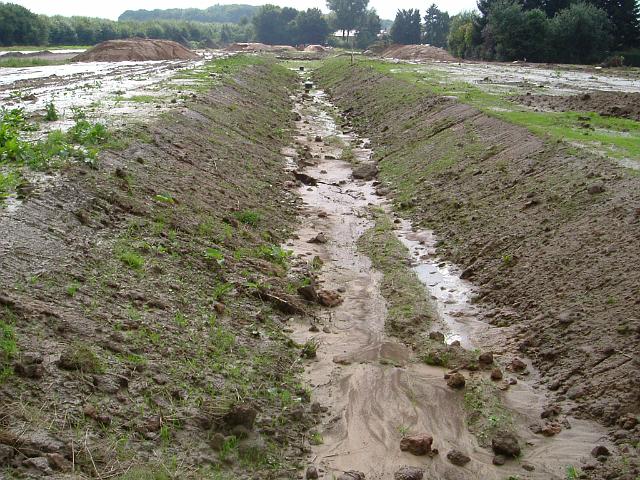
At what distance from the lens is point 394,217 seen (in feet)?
51.4

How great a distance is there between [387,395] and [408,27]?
3995 inches

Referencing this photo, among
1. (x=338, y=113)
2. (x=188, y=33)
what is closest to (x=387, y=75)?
(x=338, y=113)

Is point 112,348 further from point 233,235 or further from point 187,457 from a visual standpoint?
point 233,235

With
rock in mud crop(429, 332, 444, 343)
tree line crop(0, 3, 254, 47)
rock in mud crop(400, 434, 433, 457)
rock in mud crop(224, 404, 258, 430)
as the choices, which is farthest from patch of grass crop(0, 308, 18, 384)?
tree line crop(0, 3, 254, 47)

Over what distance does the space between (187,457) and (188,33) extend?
121962mm

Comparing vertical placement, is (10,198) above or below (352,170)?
above

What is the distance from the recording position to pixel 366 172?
1962cm

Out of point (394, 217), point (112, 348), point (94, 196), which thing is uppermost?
point (94, 196)

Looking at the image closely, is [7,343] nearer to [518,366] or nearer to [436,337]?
[436,337]

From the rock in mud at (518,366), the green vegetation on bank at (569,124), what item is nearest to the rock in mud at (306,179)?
the green vegetation on bank at (569,124)

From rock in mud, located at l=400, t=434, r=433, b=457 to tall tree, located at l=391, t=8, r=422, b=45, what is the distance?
101083mm

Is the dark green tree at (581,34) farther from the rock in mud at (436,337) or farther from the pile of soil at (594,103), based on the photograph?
the rock in mud at (436,337)

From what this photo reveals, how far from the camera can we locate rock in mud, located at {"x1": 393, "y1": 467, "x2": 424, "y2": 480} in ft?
21.5

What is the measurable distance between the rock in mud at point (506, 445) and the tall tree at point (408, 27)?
100950mm
